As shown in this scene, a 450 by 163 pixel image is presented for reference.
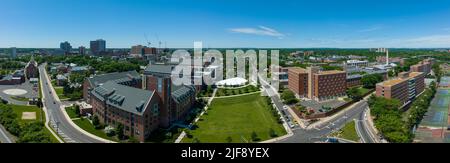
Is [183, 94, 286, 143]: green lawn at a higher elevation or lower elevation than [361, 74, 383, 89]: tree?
lower

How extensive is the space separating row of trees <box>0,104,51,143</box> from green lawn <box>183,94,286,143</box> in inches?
296

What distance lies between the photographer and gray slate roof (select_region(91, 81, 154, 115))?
19.0m

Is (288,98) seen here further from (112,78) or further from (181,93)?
(112,78)

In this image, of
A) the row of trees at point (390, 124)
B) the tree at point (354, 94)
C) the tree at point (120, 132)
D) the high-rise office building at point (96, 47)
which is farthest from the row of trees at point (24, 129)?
the high-rise office building at point (96, 47)

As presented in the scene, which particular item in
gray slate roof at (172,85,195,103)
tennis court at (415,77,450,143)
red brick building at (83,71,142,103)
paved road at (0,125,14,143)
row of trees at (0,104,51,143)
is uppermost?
red brick building at (83,71,142,103)

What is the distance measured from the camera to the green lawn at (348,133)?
20266 mm

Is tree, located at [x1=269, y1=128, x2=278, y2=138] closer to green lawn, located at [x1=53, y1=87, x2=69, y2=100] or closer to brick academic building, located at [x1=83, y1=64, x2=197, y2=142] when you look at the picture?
brick academic building, located at [x1=83, y1=64, x2=197, y2=142]

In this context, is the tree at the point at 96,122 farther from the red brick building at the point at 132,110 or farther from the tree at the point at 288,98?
the tree at the point at 288,98

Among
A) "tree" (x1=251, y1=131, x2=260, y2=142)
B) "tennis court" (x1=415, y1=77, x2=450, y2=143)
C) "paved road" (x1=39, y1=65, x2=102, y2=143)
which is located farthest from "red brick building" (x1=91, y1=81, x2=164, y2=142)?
"tennis court" (x1=415, y1=77, x2=450, y2=143)

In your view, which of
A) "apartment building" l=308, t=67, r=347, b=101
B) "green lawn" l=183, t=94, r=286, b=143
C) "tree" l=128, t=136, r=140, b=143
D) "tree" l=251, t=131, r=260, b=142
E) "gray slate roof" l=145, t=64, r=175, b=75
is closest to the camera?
"tree" l=128, t=136, r=140, b=143

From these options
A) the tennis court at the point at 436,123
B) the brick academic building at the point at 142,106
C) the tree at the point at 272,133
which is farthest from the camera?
the tennis court at the point at 436,123

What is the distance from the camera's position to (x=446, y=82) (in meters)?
48.1

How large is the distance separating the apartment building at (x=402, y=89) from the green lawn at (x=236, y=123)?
1221 centimetres
